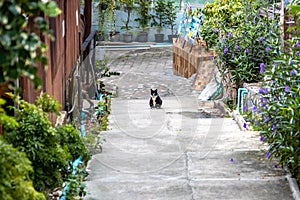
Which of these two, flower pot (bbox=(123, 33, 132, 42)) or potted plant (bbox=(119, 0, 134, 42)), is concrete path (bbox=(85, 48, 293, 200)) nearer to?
potted plant (bbox=(119, 0, 134, 42))

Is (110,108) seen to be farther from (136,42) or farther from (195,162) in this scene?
(136,42)

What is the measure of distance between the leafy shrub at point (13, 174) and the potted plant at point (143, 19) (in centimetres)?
2032

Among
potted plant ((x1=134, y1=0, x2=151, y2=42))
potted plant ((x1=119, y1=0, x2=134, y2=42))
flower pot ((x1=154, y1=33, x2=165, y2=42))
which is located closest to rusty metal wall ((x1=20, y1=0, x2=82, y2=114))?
potted plant ((x1=119, y1=0, x2=134, y2=42))

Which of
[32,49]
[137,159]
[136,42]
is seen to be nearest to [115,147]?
[137,159]

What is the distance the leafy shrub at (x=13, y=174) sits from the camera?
2.41 m

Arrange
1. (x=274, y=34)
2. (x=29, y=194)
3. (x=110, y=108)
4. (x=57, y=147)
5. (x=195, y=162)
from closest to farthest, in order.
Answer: (x=29, y=194) < (x=57, y=147) < (x=195, y=162) < (x=274, y=34) < (x=110, y=108)

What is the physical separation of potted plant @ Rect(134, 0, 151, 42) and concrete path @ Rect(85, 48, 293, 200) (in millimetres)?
11356

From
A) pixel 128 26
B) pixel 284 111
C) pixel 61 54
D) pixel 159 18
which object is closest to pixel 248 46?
pixel 61 54

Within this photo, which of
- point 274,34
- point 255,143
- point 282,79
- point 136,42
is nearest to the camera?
point 282,79

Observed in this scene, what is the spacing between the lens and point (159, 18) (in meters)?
23.0

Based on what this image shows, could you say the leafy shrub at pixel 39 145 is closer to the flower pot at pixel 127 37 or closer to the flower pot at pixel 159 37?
the flower pot at pixel 127 37

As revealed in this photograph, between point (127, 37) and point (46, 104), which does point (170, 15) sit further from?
point (46, 104)

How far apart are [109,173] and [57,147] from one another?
7.32ft

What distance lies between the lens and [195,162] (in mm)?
6355
